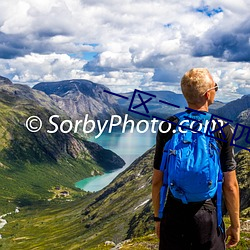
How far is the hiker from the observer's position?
1001cm

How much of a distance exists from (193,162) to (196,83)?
2.29 meters

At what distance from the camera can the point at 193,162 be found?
979cm

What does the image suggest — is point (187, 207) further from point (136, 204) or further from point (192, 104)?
point (136, 204)

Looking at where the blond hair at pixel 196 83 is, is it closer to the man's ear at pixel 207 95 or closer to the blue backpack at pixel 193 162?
the man's ear at pixel 207 95

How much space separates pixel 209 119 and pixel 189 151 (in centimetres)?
121

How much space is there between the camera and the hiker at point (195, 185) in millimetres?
10008

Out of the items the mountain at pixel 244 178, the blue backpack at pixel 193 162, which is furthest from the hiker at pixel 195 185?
the mountain at pixel 244 178

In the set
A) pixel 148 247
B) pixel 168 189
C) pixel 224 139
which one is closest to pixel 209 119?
pixel 224 139

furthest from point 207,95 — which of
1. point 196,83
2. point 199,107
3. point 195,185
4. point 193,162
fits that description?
point 195,185

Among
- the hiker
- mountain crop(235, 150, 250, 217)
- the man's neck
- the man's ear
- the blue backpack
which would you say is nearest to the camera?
the blue backpack

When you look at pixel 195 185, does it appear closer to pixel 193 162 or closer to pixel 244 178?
pixel 193 162

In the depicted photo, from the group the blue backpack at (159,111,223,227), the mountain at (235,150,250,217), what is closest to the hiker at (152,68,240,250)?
the blue backpack at (159,111,223,227)

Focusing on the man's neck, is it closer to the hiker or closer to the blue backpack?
the hiker

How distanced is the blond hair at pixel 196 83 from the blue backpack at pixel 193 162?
23.0 inches
